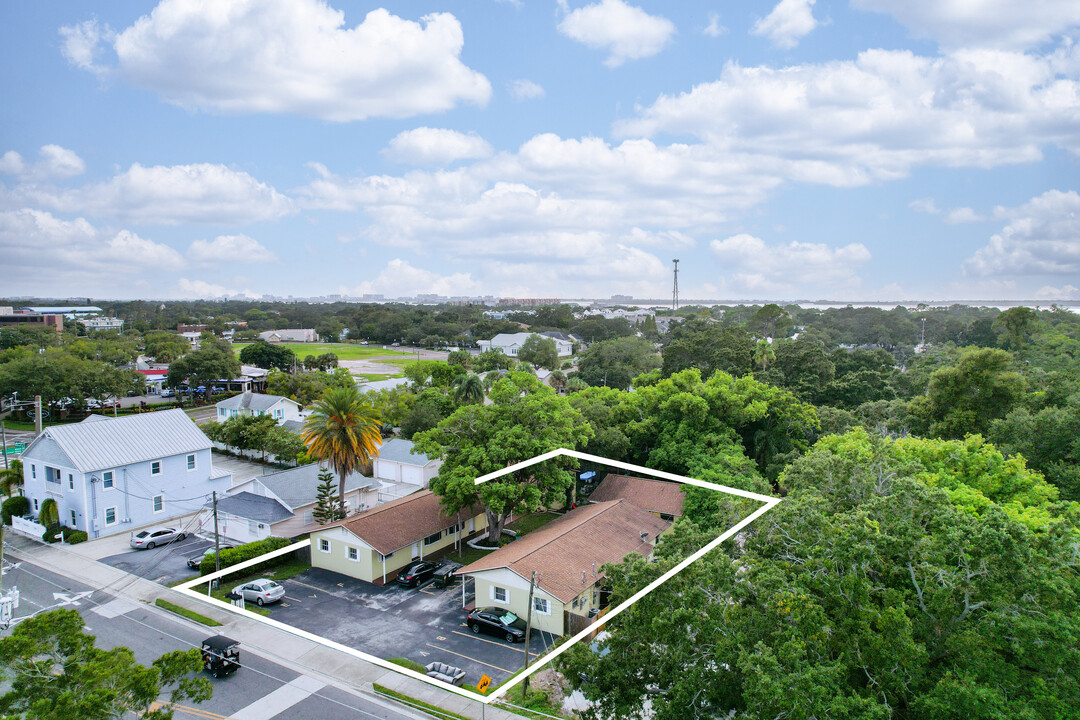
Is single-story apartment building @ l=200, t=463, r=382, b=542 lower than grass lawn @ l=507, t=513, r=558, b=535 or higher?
higher

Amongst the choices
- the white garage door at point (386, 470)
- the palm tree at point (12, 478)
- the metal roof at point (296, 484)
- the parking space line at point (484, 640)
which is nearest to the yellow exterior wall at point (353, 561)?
the parking space line at point (484, 640)

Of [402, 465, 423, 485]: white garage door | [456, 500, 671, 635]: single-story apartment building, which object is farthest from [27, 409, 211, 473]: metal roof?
[456, 500, 671, 635]: single-story apartment building

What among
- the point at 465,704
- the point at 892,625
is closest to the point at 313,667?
the point at 465,704

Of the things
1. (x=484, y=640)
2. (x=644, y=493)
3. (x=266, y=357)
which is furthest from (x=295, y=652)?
(x=266, y=357)

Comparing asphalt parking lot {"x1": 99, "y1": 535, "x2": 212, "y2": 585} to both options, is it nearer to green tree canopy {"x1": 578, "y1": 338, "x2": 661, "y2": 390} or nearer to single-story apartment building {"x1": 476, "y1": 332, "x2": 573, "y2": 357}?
green tree canopy {"x1": 578, "y1": 338, "x2": 661, "y2": 390}

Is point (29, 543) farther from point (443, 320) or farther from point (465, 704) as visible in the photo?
→ point (443, 320)

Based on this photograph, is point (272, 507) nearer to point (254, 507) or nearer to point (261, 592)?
point (254, 507)

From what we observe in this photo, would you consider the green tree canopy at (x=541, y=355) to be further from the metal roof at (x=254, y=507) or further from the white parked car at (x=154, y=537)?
the white parked car at (x=154, y=537)
